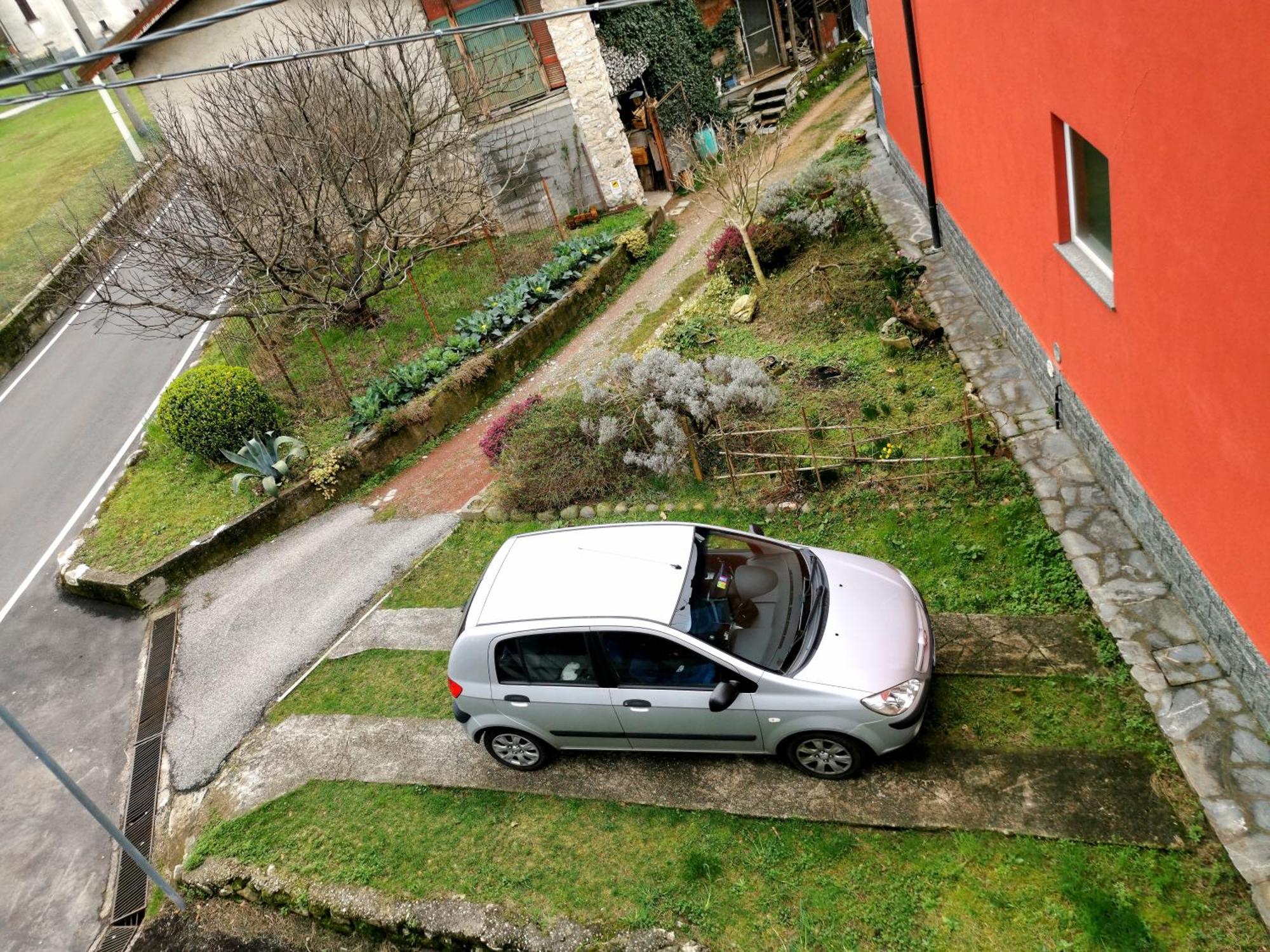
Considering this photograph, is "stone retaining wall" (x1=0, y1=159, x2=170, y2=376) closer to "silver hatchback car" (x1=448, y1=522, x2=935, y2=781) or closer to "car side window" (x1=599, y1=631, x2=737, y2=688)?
"silver hatchback car" (x1=448, y1=522, x2=935, y2=781)

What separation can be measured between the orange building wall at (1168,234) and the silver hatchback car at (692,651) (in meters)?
2.01

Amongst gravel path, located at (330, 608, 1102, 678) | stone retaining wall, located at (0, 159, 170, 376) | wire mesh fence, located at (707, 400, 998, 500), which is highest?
stone retaining wall, located at (0, 159, 170, 376)

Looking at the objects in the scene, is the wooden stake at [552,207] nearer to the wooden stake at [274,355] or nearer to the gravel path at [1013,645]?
the wooden stake at [274,355]

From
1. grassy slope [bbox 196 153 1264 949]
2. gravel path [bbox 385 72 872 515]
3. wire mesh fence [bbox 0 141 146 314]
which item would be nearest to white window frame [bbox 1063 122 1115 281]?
grassy slope [bbox 196 153 1264 949]

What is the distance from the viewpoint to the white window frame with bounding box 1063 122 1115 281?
6.76 m

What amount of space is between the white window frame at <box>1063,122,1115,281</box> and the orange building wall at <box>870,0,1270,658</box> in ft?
0.26

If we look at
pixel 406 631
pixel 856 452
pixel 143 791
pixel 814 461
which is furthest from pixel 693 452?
pixel 143 791

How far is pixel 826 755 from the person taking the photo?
6.03 metres

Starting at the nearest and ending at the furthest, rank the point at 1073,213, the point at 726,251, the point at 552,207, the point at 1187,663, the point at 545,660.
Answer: the point at 1187,663 → the point at 545,660 → the point at 1073,213 → the point at 726,251 → the point at 552,207

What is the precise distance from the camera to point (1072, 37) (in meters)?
6.12

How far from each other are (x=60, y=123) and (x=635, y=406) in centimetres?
3369

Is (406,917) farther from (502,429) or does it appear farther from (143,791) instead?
(502,429)

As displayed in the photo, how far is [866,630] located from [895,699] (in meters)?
0.55

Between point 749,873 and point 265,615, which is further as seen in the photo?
point 265,615
